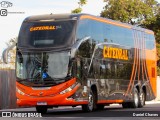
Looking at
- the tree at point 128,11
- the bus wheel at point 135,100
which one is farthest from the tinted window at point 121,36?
the tree at point 128,11

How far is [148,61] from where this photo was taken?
32.6 metres

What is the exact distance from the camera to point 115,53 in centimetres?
2759

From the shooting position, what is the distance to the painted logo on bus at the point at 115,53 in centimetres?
2647

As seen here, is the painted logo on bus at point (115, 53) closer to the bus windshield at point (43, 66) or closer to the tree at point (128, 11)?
the bus windshield at point (43, 66)

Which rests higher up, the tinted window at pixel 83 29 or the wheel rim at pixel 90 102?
the tinted window at pixel 83 29

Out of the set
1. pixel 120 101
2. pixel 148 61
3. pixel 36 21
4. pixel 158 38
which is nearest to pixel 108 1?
pixel 158 38

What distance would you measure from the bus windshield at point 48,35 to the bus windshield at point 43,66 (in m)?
0.36

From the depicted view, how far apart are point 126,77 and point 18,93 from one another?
7.43 m

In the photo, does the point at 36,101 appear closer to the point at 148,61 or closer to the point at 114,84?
the point at 114,84

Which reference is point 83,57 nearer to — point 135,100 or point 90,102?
point 90,102

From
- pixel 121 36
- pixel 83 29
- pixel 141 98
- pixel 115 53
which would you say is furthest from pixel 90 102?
pixel 141 98

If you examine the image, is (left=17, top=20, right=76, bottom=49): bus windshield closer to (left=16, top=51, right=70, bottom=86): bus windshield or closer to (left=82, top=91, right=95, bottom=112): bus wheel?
(left=16, top=51, right=70, bottom=86): bus windshield

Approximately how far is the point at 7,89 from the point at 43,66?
994 centimetres

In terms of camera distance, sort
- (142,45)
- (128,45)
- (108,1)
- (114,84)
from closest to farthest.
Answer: (114,84) → (128,45) → (142,45) → (108,1)
